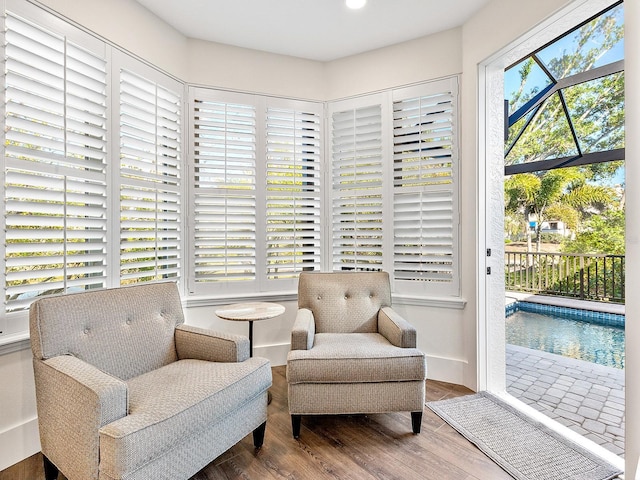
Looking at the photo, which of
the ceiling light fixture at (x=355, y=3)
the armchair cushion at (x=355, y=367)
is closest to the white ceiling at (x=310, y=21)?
the ceiling light fixture at (x=355, y=3)

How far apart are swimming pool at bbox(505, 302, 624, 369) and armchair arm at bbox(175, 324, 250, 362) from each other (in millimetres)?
3589

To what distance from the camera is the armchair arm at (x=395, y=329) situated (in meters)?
2.07

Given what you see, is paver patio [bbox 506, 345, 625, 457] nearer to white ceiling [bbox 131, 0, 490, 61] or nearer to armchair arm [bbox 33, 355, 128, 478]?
armchair arm [bbox 33, 355, 128, 478]

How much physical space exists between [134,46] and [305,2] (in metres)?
1.23

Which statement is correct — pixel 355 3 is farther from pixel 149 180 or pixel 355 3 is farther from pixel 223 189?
pixel 149 180

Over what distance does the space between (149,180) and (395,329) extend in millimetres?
2034

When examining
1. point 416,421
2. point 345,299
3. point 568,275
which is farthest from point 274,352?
point 568,275

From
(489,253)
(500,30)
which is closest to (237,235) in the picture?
(489,253)

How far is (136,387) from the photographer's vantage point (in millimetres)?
1614

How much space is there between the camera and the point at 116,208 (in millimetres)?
2256

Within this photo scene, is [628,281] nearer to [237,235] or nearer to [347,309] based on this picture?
[347,309]

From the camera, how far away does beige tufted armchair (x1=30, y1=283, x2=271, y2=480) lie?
1.27 meters

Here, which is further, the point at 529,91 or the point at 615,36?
the point at 529,91

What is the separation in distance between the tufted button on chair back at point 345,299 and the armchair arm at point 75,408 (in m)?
1.47
